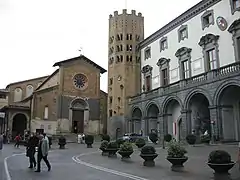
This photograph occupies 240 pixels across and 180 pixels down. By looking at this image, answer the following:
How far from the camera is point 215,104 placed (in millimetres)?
27672

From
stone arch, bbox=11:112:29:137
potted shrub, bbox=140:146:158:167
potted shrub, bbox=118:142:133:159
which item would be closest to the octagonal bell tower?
stone arch, bbox=11:112:29:137

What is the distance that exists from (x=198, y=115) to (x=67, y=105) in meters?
25.3

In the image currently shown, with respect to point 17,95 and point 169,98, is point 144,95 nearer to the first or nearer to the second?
point 169,98

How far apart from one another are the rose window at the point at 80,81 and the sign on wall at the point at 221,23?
28.3 metres

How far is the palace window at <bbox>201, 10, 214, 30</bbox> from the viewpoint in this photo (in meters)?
31.8

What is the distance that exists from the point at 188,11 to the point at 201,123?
1345 cm

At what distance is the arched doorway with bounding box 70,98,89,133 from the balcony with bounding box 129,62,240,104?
42.5 ft

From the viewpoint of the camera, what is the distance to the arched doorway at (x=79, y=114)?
51.0 m

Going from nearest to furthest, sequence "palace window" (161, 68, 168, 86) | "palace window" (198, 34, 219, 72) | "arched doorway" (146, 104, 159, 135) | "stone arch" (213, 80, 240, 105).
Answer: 1. "stone arch" (213, 80, 240, 105)
2. "palace window" (198, 34, 219, 72)
3. "palace window" (161, 68, 168, 86)
4. "arched doorway" (146, 104, 159, 135)

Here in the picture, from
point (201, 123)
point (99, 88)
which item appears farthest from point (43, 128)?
point (201, 123)

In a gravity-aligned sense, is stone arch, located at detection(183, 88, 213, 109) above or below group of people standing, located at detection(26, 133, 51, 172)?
above

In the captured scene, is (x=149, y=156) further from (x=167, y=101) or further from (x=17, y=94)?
(x=17, y=94)

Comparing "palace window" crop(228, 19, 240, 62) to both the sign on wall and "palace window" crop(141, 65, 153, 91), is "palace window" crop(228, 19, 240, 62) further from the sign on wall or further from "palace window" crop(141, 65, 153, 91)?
"palace window" crop(141, 65, 153, 91)

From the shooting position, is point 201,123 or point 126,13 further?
point 126,13
